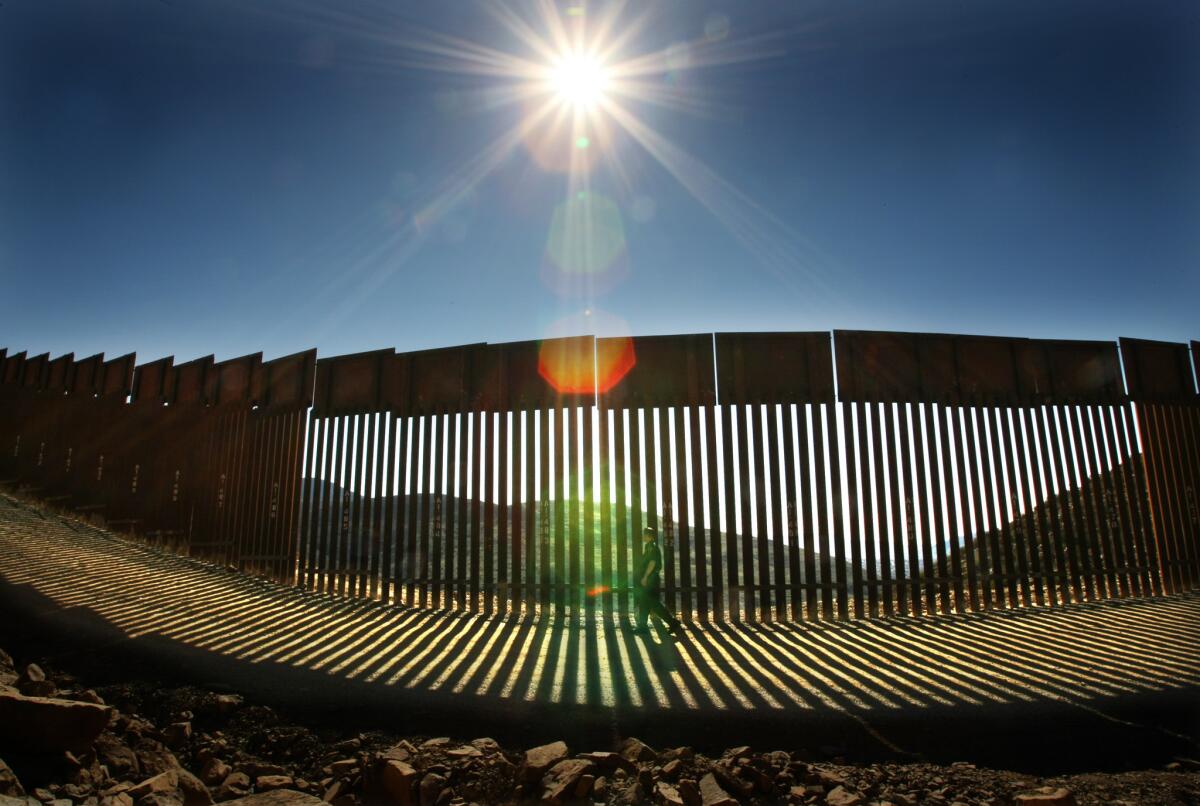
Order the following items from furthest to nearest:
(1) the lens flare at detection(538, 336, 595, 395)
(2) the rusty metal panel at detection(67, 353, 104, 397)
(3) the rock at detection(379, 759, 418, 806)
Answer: (2) the rusty metal panel at detection(67, 353, 104, 397)
(1) the lens flare at detection(538, 336, 595, 395)
(3) the rock at detection(379, 759, 418, 806)

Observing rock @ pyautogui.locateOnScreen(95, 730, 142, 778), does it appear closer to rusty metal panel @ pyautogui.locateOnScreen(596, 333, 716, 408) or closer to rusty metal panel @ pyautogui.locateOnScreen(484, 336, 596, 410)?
rusty metal panel @ pyautogui.locateOnScreen(484, 336, 596, 410)

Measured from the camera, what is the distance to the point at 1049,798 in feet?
9.91

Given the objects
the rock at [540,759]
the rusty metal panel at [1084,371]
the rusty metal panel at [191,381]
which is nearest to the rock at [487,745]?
the rock at [540,759]

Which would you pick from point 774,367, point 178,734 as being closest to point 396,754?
point 178,734

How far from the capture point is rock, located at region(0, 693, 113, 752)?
10.7ft

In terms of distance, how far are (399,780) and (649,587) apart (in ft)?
14.1

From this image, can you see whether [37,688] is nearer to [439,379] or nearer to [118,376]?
[439,379]

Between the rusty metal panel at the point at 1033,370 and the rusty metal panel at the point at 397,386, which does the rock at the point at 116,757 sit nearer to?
the rusty metal panel at the point at 397,386

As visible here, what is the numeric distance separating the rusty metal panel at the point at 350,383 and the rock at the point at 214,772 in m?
A: 6.21

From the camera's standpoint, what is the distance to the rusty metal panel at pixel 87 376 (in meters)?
14.4

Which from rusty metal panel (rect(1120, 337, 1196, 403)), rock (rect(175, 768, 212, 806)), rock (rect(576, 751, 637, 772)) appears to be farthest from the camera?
rusty metal panel (rect(1120, 337, 1196, 403))

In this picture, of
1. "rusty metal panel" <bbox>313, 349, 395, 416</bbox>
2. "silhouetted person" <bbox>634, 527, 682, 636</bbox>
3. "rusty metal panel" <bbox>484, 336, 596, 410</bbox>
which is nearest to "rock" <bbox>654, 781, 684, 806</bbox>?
"silhouetted person" <bbox>634, 527, 682, 636</bbox>

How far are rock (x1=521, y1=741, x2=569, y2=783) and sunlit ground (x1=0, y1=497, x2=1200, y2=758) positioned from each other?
1022 millimetres

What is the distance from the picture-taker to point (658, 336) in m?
8.67
